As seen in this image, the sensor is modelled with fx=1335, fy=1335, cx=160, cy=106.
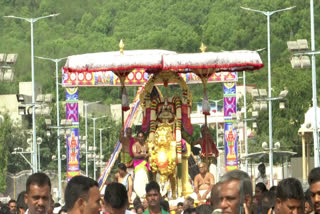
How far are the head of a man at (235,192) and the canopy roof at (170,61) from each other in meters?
17.7

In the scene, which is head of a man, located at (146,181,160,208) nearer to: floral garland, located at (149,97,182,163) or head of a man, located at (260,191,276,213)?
head of a man, located at (260,191,276,213)

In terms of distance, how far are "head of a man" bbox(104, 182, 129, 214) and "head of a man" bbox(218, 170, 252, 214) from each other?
1.94 meters

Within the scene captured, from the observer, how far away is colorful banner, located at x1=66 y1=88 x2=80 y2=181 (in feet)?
151

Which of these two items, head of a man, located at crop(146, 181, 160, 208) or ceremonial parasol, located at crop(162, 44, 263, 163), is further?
ceremonial parasol, located at crop(162, 44, 263, 163)

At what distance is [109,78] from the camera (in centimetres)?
4231

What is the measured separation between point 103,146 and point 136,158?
89911 mm

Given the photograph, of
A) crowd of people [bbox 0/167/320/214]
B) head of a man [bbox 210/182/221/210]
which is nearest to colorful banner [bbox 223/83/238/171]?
crowd of people [bbox 0/167/320/214]

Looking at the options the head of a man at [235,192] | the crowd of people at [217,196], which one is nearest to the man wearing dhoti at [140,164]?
the crowd of people at [217,196]

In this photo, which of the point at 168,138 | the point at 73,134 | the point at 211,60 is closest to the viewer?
the point at 211,60

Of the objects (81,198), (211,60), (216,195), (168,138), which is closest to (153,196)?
(81,198)

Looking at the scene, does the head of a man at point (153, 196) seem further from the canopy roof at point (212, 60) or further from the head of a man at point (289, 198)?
the canopy roof at point (212, 60)

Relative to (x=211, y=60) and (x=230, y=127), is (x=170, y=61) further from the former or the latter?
(x=230, y=127)

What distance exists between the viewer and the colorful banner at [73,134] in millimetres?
46062

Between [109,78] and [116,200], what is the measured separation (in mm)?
31047
